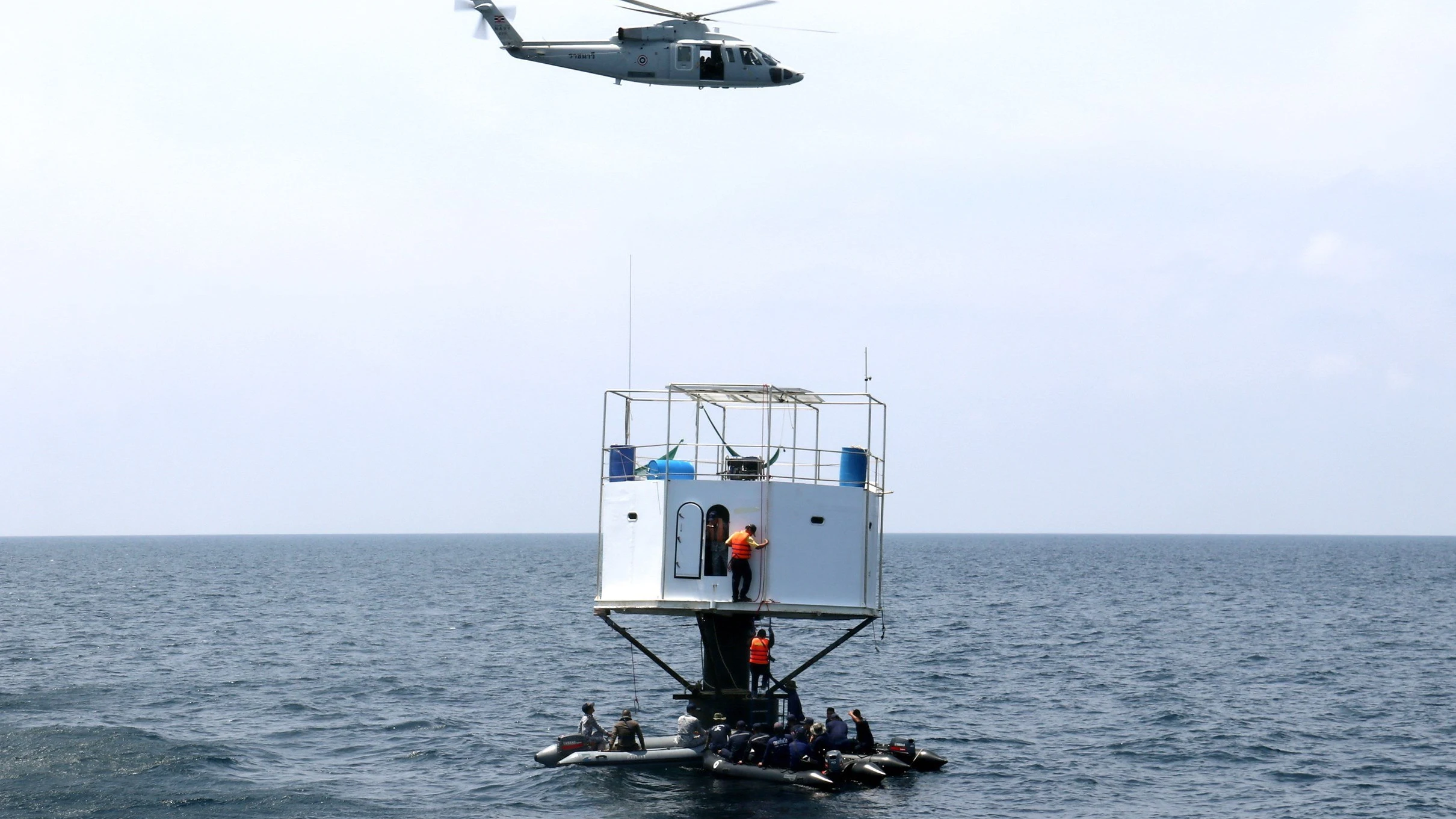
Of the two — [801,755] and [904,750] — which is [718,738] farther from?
[904,750]

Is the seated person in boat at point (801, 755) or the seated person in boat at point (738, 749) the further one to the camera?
the seated person in boat at point (738, 749)

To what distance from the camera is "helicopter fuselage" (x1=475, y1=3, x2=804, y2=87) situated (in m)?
53.1

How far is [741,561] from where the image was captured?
122ft

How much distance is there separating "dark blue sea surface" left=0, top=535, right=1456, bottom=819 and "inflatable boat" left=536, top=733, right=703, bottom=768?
2.28 feet

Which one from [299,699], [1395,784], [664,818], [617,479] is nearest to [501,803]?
[664,818]

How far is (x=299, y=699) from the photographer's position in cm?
5812

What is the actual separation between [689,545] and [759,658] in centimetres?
379

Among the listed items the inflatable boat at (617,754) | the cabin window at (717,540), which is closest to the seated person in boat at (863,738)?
the inflatable boat at (617,754)

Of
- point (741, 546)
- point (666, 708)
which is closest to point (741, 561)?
point (741, 546)

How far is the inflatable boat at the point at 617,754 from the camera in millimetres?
39125

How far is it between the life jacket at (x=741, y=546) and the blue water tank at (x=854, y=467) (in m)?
3.45

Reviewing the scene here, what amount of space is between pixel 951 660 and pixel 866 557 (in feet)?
124

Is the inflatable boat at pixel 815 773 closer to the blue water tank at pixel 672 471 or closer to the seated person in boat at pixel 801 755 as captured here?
the seated person in boat at pixel 801 755

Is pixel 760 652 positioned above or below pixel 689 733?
above
